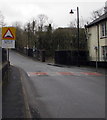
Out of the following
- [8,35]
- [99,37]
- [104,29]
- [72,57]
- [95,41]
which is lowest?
[72,57]

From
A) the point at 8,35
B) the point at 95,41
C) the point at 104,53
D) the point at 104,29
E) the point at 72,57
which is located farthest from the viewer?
the point at 72,57

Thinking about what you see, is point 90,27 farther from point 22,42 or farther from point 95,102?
point 22,42

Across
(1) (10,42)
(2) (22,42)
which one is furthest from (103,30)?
(2) (22,42)

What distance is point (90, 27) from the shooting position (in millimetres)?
36500

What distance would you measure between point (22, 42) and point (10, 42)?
6552cm

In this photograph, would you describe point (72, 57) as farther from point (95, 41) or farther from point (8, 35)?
point (8, 35)

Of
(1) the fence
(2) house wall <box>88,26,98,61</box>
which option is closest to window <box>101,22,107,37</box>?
(2) house wall <box>88,26,98,61</box>

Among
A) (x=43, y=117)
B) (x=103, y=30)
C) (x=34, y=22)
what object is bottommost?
(x=43, y=117)

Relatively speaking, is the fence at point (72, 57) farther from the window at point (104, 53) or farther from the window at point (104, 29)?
the window at point (104, 29)

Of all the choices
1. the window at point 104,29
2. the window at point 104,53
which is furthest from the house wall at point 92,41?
the window at point 104,29

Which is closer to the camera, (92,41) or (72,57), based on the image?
(92,41)

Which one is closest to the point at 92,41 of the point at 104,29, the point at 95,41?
the point at 95,41

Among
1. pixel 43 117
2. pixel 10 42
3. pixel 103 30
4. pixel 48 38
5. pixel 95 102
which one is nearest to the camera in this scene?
pixel 43 117

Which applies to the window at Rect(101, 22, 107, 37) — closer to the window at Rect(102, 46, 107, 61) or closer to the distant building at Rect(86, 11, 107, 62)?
the distant building at Rect(86, 11, 107, 62)
